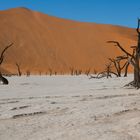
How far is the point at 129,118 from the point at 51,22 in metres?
91.2

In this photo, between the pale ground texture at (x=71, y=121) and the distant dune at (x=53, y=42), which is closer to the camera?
the pale ground texture at (x=71, y=121)

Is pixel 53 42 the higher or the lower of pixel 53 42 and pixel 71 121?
the higher

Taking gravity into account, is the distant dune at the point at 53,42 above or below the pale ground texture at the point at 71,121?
above

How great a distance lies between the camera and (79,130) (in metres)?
6.91

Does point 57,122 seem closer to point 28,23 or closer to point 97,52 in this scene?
point 97,52

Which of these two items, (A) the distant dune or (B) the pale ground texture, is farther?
(A) the distant dune

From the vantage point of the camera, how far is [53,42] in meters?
85.3

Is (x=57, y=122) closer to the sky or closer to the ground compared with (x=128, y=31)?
closer to the ground

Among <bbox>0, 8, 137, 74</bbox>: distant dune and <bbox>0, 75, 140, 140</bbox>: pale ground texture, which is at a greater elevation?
<bbox>0, 8, 137, 74</bbox>: distant dune

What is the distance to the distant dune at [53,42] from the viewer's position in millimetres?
76250

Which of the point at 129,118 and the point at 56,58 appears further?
the point at 56,58

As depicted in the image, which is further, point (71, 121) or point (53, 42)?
point (53, 42)

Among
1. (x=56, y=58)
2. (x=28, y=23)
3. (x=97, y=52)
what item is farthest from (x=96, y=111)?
(x=28, y=23)

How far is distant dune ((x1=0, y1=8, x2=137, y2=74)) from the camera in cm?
7625
